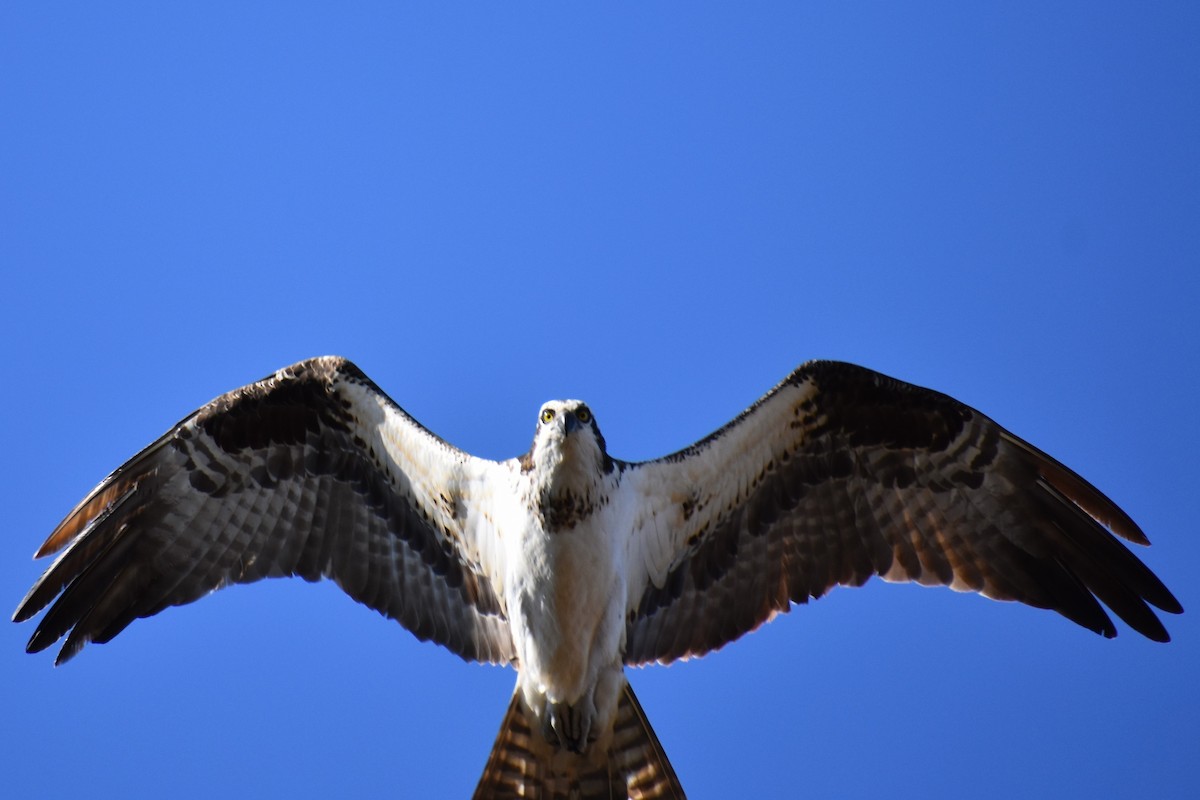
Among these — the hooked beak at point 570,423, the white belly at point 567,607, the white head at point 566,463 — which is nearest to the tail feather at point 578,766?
the white belly at point 567,607

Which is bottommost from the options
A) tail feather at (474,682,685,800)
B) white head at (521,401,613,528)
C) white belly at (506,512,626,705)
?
tail feather at (474,682,685,800)

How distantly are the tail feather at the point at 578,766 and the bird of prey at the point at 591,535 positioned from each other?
1 cm

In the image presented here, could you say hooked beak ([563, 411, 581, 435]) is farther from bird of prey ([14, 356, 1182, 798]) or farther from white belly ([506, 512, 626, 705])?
Answer: white belly ([506, 512, 626, 705])

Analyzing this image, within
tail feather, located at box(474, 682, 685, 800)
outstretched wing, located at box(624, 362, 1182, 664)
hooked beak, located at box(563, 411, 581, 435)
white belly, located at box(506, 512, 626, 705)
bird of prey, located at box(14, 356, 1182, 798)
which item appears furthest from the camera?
outstretched wing, located at box(624, 362, 1182, 664)

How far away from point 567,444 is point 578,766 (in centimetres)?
216

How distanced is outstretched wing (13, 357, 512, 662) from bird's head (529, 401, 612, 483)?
72cm

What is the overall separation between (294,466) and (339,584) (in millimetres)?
894

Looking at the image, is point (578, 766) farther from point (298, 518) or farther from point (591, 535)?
point (298, 518)

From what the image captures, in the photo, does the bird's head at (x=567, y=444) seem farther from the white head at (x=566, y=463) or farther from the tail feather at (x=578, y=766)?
the tail feather at (x=578, y=766)

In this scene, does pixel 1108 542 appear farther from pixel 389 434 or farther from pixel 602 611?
pixel 389 434

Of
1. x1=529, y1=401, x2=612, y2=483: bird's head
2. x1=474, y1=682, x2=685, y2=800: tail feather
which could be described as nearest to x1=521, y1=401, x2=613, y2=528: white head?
x1=529, y1=401, x2=612, y2=483: bird's head

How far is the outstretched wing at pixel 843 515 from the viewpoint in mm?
9188

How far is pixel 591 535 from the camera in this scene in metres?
8.63

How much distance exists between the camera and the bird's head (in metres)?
8.43
